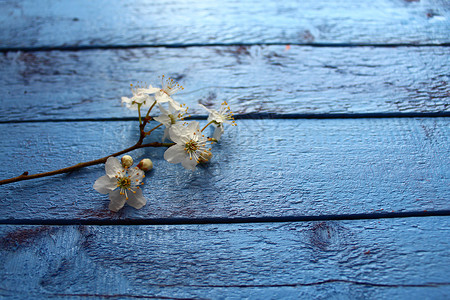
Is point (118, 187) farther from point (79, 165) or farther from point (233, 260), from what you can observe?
point (233, 260)

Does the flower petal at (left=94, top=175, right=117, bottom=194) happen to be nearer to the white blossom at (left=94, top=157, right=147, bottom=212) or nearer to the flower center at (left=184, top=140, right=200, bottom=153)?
the white blossom at (left=94, top=157, right=147, bottom=212)

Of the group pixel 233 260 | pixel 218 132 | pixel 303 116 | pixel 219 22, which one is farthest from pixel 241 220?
pixel 219 22

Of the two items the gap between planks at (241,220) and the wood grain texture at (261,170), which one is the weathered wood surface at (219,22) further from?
the gap between planks at (241,220)

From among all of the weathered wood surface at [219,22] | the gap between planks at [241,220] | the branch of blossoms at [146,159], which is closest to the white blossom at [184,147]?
the branch of blossoms at [146,159]

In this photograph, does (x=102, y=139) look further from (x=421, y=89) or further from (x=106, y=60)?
(x=421, y=89)

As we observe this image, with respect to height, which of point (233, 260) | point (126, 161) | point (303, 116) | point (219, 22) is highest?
point (219, 22)
